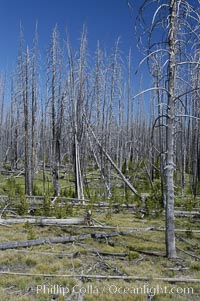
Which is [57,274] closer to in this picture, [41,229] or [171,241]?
[171,241]

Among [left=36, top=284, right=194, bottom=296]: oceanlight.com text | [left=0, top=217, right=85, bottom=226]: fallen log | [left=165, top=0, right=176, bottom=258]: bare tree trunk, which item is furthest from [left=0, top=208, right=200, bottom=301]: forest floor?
[left=165, top=0, right=176, bottom=258]: bare tree trunk

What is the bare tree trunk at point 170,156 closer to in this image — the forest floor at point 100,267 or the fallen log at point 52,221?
the forest floor at point 100,267

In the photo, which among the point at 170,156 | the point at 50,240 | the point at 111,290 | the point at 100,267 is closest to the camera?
the point at 111,290

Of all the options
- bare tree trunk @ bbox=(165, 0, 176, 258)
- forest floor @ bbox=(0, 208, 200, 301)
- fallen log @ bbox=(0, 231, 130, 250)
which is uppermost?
bare tree trunk @ bbox=(165, 0, 176, 258)

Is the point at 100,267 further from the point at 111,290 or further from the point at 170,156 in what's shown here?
the point at 170,156

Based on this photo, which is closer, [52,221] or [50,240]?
[50,240]

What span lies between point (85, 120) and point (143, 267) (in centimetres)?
1208

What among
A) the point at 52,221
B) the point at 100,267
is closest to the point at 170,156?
the point at 100,267

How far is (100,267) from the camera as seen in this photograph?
6309 mm

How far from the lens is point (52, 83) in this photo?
1839 cm

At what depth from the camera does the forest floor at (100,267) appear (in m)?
5.03

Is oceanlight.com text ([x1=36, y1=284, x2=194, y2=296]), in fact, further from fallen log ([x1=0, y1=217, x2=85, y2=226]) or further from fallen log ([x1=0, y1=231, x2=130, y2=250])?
fallen log ([x1=0, y1=217, x2=85, y2=226])

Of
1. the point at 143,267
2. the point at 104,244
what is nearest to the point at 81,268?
the point at 143,267

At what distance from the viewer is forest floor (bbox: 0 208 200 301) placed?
5027 mm
